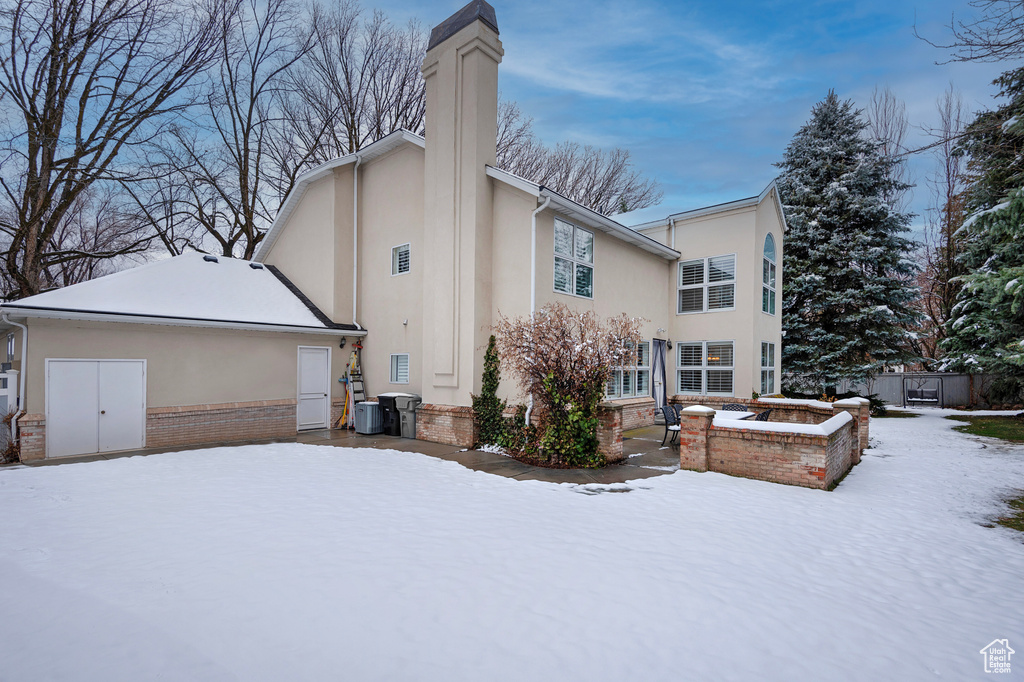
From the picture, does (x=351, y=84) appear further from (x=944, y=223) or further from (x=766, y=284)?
(x=944, y=223)

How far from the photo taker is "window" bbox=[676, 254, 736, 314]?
1350cm

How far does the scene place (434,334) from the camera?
10.7 meters

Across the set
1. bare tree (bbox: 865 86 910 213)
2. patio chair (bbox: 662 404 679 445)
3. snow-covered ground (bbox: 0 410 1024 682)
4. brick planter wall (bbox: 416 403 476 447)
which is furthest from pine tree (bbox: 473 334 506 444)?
bare tree (bbox: 865 86 910 213)

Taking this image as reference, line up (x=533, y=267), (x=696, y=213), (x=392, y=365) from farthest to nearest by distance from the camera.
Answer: (x=696, y=213), (x=392, y=365), (x=533, y=267)

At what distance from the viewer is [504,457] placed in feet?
29.5

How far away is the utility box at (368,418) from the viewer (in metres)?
11.5

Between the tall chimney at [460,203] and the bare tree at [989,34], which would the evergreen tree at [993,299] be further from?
the tall chimney at [460,203]

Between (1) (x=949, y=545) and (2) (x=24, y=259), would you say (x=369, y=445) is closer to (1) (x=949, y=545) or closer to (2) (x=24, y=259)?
(1) (x=949, y=545)

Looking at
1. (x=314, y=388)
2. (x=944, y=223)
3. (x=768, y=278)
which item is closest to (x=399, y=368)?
(x=314, y=388)

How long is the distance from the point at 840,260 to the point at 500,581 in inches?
733

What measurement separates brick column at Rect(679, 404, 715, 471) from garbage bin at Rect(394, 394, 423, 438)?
19.5 ft

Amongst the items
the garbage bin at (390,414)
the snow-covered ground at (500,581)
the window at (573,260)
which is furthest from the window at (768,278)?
the garbage bin at (390,414)

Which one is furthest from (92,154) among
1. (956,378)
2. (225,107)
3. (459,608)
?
(956,378)

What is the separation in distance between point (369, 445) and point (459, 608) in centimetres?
728
